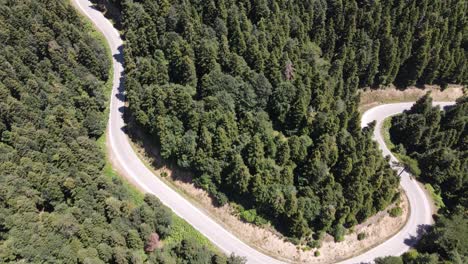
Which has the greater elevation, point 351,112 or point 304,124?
point 351,112

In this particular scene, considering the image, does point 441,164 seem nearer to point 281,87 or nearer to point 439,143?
point 439,143

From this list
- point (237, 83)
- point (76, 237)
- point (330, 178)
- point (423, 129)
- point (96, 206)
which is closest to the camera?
point (76, 237)

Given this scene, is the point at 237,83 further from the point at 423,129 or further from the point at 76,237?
the point at 423,129

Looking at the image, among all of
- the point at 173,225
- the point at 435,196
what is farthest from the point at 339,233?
the point at 173,225

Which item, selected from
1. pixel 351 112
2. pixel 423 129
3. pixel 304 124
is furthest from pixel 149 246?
pixel 423 129

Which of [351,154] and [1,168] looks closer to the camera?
[1,168]

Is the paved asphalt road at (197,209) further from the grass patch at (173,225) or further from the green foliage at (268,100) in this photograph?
the green foliage at (268,100)
